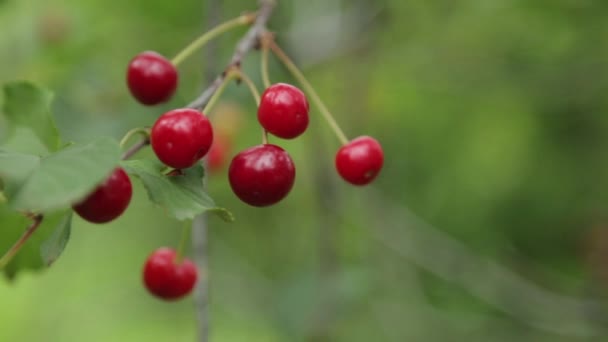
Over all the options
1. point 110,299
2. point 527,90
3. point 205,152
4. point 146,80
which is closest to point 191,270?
point 146,80

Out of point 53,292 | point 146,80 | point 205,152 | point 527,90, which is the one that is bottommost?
point 53,292

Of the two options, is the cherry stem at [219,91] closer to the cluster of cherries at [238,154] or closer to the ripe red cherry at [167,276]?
the cluster of cherries at [238,154]

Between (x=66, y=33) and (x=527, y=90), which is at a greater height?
(x=527, y=90)

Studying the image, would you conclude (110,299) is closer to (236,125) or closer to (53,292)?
(53,292)

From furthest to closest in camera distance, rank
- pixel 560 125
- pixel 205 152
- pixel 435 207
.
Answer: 1. pixel 435 207
2. pixel 560 125
3. pixel 205 152

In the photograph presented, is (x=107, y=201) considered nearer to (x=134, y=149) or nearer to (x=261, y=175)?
(x=134, y=149)

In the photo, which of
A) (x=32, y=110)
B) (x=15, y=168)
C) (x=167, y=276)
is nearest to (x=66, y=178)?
(x=15, y=168)

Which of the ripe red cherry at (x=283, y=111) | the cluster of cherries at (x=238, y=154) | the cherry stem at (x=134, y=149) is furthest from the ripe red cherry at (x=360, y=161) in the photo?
the cherry stem at (x=134, y=149)
